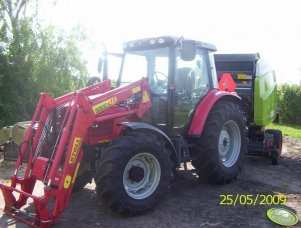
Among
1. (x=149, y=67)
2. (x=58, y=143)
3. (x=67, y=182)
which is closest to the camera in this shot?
(x=67, y=182)

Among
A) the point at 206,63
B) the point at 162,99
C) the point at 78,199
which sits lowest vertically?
the point at 78,199

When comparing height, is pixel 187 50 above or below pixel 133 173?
above

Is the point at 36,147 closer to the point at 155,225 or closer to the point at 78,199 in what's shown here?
the point at 78,199

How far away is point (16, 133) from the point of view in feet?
22.6

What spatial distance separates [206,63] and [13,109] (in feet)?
22.0

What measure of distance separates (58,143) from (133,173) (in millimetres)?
997

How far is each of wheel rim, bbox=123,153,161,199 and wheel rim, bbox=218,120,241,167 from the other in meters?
1.81

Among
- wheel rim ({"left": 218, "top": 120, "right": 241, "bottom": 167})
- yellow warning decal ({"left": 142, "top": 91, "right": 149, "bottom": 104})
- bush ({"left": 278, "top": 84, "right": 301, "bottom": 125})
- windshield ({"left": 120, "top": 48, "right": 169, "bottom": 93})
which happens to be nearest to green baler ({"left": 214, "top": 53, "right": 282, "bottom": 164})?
wheel rim ({"left": 218, "top": 120, "right": 241, "bottom": 167})

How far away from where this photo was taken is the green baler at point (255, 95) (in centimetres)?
786

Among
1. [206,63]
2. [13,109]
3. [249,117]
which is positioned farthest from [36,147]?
[13,109]

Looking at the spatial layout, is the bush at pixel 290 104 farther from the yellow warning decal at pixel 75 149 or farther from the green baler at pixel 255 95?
the yellow warning decal at pixel 75 149

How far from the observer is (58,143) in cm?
440
